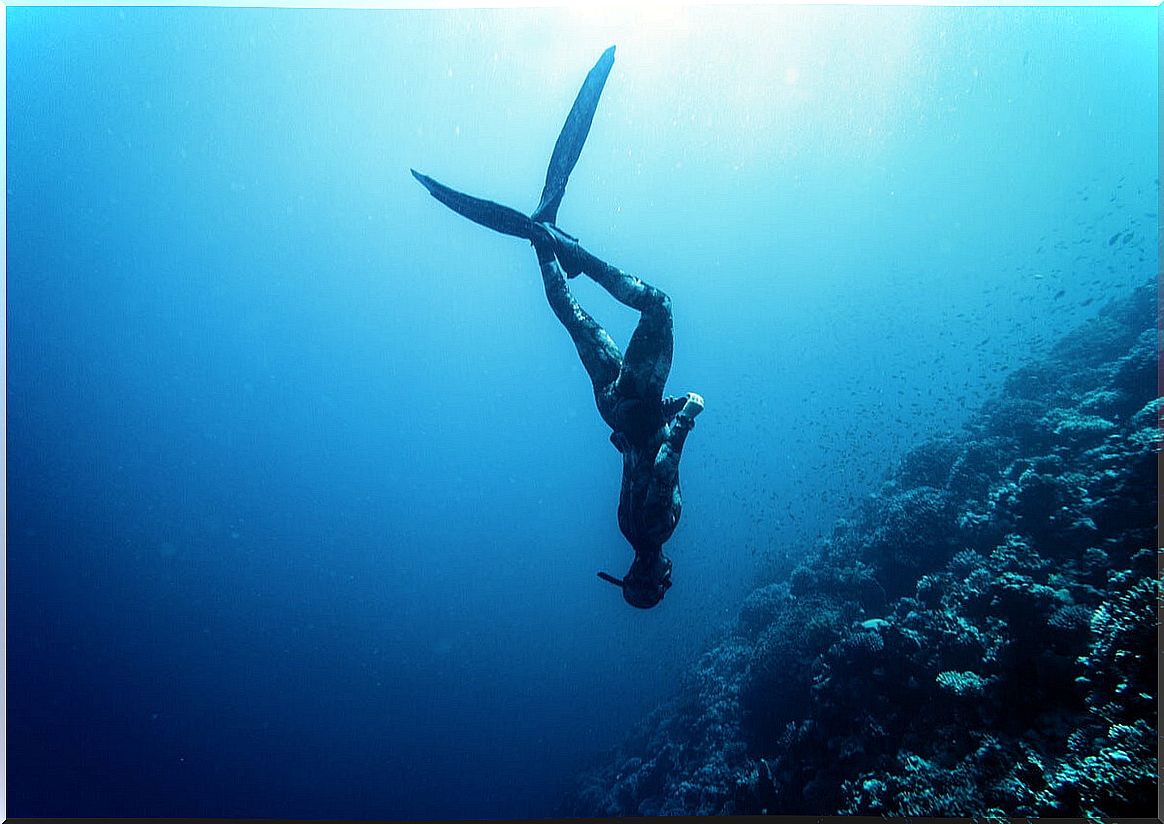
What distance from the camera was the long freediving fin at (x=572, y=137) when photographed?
371 centimetres

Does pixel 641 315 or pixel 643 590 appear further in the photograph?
pixel 643 590

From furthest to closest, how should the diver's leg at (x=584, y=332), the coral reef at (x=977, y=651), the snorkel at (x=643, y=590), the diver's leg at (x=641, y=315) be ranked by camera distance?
the coral reef at (x=977, y=651) < the snorkel at (x=643, y=590) < the diver's leg at (x=584, y=332) < the diver's leg at (x=641, y=315)

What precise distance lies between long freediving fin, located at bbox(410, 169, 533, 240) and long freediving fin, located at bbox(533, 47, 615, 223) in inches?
5.7

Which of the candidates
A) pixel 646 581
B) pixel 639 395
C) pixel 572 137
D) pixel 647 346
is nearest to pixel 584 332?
pixel 647 346

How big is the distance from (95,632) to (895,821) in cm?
3928

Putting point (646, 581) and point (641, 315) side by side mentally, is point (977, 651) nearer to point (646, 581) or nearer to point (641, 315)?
point (646, 581)

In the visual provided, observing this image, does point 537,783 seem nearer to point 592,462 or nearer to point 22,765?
point 22,765

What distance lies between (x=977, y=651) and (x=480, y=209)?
770 centimetres

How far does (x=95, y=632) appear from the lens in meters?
25.6

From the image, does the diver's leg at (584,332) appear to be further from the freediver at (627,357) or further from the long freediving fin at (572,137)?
the long freediving fin at (572,137)

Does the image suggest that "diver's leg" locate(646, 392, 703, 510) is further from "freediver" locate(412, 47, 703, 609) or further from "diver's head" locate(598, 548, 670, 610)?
"diver's head" locate(598, 548, 670, 610)

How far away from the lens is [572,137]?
3797 mm

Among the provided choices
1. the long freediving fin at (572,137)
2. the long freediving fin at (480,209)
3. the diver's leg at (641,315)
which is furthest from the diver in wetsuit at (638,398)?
the long freediving fin at (572,137)

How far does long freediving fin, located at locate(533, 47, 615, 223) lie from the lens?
3705 mm
